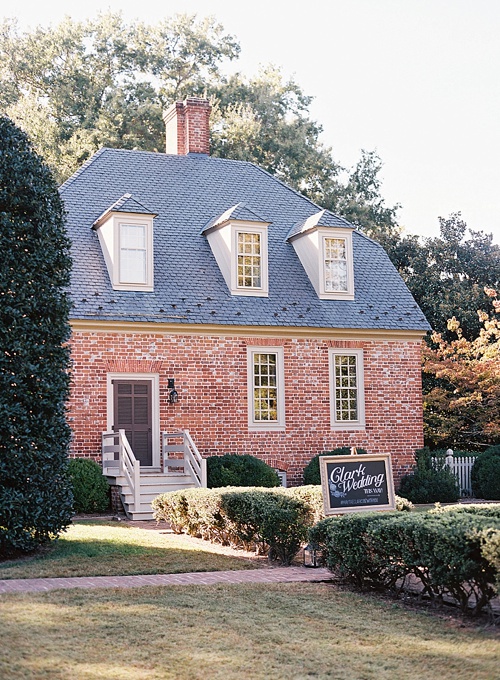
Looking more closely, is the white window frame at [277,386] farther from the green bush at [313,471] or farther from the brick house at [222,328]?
the green bush at [313,471]

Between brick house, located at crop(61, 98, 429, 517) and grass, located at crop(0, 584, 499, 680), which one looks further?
brick house, located at crop(61, 98, 429, 517)

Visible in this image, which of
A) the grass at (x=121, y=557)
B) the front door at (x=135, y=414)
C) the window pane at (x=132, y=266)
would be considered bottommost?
the grass at (x=121, y=557)

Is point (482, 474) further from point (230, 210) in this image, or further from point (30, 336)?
point (30, 336)

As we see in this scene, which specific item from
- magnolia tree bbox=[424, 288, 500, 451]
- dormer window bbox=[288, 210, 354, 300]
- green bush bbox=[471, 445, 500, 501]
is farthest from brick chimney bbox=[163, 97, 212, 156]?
green bush bbox=[471, 445, 500, 501]

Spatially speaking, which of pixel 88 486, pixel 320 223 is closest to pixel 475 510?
pixel 88 486

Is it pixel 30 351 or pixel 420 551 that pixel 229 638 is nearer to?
pixel 420 551

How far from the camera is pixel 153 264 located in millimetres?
20469

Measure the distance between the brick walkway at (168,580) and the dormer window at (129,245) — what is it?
1035 centimetres

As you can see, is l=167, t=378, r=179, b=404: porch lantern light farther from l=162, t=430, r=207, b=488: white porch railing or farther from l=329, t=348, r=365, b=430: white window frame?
l=329, t=348, r=365, b=430: white window frame

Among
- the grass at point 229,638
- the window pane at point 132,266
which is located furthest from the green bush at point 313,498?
the window pane at point 132,266

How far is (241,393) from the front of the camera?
20.5 m

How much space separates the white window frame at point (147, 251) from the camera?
65.3 ft

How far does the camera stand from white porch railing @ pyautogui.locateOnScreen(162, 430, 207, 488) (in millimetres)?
18000

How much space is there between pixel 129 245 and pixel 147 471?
5.12 metres
